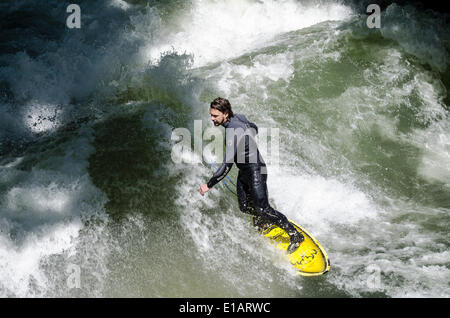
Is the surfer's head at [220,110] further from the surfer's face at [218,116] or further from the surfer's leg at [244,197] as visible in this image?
the surfer's leg at [244,197]

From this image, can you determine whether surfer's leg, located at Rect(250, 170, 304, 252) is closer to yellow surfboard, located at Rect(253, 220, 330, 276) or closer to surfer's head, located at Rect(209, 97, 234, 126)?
yellow surfboard, located at Rect(253, 220, 330, 276)

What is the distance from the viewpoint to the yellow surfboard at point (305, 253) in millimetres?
4016

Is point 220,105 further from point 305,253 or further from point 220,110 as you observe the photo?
point 305,253

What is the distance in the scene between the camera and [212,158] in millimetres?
5395

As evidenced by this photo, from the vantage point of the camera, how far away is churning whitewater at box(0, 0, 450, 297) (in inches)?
151

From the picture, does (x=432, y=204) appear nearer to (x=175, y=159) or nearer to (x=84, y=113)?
(x=175, y=159)

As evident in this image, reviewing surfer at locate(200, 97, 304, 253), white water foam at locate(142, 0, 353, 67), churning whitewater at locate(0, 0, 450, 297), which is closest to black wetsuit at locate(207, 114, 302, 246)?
surfer at locate(200, 97, 304, 253)

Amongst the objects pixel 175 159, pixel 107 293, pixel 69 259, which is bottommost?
pixel 107 293

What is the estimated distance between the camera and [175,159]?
509cm

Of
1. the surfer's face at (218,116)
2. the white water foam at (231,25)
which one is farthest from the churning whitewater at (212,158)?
the surfer's face at (218,116)

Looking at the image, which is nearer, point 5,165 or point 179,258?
point 179,258

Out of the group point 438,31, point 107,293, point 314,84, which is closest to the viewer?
point 107,293
